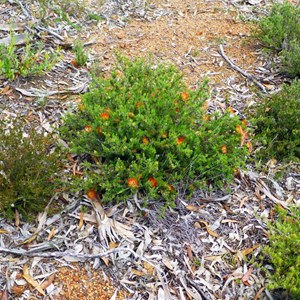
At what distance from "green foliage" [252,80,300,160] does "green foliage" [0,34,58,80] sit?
1959mm

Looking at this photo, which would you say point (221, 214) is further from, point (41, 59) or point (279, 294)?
point (41, 59)

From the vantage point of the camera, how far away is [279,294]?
9.04 ft

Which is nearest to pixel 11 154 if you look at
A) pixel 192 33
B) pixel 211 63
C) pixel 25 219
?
pixel 25 219

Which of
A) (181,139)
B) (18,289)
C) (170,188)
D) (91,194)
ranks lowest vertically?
(18,289)

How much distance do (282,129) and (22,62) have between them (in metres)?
2.35

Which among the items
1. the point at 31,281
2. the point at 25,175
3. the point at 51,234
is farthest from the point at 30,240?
the point at 25,175

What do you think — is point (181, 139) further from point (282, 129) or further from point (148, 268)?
point (282, 129)

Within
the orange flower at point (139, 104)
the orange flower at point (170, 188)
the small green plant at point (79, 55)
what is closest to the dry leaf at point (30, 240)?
the orange flower at point (170, 188)

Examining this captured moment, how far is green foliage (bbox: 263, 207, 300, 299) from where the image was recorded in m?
2.56

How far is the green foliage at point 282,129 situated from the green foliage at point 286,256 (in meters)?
0.73

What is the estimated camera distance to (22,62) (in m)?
3.87

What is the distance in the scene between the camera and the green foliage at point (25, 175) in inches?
105

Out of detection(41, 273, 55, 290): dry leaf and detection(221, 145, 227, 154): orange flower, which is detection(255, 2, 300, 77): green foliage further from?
detection(41, 273, 55, 290): dry leaf

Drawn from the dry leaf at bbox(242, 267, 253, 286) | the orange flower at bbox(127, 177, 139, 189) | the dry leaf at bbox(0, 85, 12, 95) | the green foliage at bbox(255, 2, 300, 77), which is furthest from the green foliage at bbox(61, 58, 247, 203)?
the green foliage at bbox(255, 2, 300, 77)
